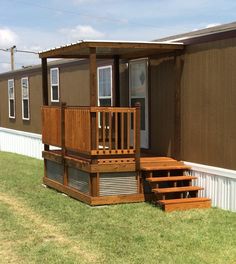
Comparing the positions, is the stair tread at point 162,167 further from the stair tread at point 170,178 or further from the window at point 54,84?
the window at point 54,84

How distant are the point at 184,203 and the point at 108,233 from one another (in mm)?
1711

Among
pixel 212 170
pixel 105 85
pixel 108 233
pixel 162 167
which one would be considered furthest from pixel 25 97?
pixel 108 233

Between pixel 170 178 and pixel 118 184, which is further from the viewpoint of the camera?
pixel 118 184

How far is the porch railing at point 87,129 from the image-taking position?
26.6 feet

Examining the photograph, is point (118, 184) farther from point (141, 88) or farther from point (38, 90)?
point (38, 90)

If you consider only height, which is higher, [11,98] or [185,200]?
[11,98]

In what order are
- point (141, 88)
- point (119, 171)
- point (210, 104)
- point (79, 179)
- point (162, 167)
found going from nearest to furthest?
point (210, 104), point (119, 171), point (162, 167), point (79, 179), point (141, 88)

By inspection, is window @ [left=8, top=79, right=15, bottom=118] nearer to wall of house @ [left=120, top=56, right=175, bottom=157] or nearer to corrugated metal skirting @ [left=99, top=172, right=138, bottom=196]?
wall of house @ [left=120, top=56, right=175, bottom=157]

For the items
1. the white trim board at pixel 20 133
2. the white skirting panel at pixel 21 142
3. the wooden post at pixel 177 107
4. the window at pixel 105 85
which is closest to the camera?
the wooden post at pixel 177 107

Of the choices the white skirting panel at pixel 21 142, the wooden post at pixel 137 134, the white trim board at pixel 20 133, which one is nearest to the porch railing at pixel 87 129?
the wooden post at pixel 137 134

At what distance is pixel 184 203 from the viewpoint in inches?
300

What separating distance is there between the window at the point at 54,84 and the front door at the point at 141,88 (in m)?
4.90

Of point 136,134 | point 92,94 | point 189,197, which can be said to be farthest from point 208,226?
point 92,94

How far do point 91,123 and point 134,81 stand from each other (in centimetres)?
269
